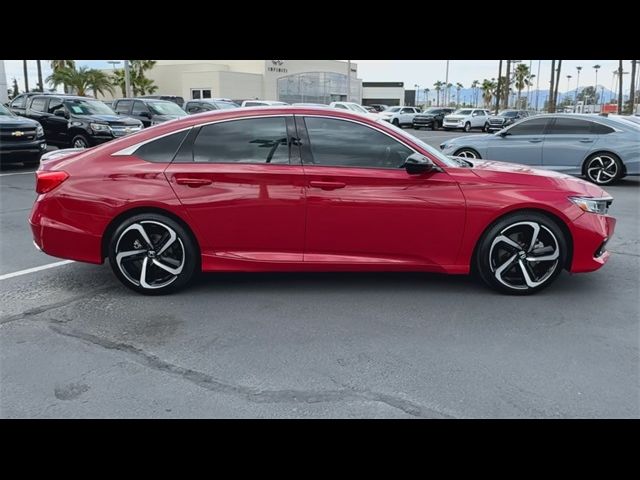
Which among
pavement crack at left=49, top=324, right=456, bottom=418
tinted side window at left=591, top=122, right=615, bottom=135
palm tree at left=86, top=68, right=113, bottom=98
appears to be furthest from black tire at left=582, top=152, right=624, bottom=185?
palm tree at left=86, top=68, right=113, bottom=98

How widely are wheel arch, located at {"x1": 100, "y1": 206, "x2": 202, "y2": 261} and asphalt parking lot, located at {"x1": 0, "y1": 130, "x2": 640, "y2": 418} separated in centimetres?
45

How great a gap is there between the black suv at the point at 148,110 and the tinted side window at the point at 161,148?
47.1 ft

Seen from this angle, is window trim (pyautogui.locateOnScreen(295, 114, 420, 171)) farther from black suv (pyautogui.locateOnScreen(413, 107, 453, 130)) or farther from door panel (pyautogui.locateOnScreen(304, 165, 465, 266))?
black suv (pyautogui.locateOnScreen(413, 107, 453, 130))

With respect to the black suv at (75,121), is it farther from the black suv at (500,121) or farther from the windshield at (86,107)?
the black suv at (500,121)

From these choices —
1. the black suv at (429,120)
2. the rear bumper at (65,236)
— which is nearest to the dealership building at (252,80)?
the black suv at (429,120)

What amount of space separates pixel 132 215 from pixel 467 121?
34139 mm

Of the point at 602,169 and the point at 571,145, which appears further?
the point at 571,145

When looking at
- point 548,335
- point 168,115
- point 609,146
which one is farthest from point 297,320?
point 168,115

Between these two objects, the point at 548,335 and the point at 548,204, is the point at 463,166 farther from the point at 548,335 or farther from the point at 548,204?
the point at 548,335

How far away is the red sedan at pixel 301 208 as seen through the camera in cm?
456

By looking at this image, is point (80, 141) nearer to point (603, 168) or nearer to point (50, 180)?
point (50, 180)

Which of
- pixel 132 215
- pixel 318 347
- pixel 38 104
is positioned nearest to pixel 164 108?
pixel 38 104

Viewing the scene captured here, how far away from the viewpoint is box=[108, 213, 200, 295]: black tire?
460 centimetres

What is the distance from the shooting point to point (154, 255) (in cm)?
465
